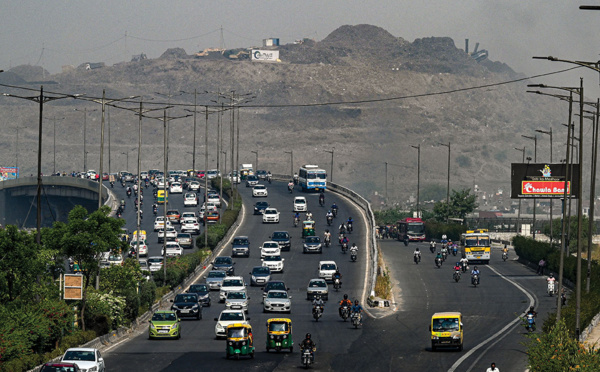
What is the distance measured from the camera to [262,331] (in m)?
52.1

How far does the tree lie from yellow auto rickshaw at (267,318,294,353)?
1040 centimetres

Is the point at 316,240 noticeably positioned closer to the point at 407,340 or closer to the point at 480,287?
the point at 480,287

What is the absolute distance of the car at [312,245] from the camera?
90.8 metres

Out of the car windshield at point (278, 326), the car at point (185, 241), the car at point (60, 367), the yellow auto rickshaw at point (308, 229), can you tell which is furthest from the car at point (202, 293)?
the yellow auto rickshaw at point (308, 229)

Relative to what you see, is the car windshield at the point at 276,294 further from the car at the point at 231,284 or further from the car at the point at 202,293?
the car at the point at 202,293

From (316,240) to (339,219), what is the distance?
62.2 feet

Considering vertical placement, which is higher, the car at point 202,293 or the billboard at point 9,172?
the billboard at point 9,172

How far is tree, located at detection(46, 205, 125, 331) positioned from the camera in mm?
49438

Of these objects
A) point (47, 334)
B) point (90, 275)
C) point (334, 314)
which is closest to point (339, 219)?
point (334, 314)

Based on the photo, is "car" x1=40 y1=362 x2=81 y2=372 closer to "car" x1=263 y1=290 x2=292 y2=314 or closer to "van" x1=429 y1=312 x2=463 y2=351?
"van" x1=429 y1=312 x2=463 y2=351

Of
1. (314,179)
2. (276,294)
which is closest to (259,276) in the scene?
(276,294)

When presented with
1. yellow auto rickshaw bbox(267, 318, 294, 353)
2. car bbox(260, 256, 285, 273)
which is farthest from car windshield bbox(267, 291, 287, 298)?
car bbox(260, 256, 285, 273)

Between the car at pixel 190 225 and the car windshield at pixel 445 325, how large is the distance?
62133 mm

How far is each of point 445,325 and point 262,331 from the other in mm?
10994
